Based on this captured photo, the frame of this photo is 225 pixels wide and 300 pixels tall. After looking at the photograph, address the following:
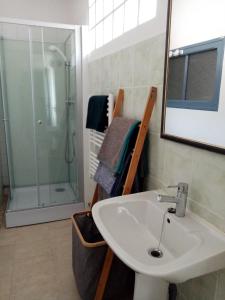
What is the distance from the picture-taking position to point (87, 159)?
2588 mm

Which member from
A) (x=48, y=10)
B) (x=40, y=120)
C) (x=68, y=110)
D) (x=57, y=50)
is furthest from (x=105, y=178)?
(x=48, y=10)

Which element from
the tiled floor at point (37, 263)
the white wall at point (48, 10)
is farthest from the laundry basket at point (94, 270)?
the white wall at point (48, 10)

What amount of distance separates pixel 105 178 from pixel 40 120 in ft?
4.91

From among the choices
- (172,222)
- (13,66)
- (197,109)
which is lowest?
(172,222)

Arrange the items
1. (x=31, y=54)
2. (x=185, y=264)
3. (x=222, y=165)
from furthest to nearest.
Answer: (x=31, y=54) < (x=222, y=165) < (x=185, y=264)

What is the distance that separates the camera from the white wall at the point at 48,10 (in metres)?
2.48

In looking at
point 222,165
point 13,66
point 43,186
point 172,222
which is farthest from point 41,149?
point 222,165

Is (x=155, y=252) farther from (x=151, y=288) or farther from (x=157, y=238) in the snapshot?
(x=151, y=288)

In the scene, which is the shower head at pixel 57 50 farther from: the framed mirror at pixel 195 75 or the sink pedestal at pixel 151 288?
the sink pedestal at pixel 151 288

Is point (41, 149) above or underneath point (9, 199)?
above

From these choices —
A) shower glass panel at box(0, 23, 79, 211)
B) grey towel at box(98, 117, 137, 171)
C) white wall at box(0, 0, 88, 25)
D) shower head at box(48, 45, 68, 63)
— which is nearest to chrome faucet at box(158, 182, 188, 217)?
grey towel at box(98, 117, 137, 171)

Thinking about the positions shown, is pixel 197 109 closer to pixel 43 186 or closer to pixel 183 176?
pixel 183 176

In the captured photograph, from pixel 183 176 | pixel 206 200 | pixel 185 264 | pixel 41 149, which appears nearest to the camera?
pixel 185 264

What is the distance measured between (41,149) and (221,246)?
2413mm
